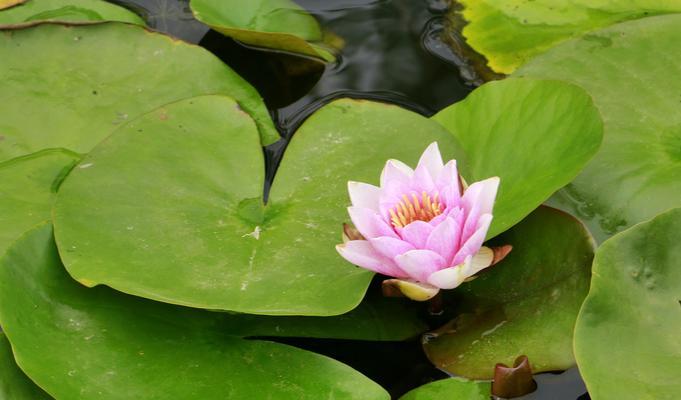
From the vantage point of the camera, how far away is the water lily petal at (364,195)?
158cm

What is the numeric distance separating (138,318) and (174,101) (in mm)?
623

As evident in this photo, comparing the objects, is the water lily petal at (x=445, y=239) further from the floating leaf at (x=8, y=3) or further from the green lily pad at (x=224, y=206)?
the floating leaf at (x=8, y=3)

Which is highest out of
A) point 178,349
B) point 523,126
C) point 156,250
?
point 523,126

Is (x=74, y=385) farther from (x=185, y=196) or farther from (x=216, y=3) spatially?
(x=216, y=3)

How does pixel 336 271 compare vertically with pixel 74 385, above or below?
above

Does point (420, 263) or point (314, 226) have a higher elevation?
point (420, 263)

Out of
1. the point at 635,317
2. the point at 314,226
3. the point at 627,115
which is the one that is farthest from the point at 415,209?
the point at 627,115

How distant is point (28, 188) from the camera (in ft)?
6.12

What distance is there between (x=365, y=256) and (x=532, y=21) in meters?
1.11

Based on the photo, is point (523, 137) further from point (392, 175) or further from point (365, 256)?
point (365, 256)

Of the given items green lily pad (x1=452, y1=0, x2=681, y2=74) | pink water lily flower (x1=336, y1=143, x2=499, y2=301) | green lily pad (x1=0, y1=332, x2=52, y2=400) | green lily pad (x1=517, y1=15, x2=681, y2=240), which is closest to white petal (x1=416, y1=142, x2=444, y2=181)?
pink water lily flower (x1=336, y1=143, x2=499, y2=301)

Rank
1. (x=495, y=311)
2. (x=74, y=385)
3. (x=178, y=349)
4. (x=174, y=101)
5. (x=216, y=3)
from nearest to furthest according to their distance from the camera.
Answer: (x=74, y=385) → (x=178, y=349) → (x=495, y=311) → (x=174, y=101) → (x=216, y=3)

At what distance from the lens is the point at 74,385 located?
1487mm

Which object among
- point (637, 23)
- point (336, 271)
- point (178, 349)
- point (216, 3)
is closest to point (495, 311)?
point (336, 271)
